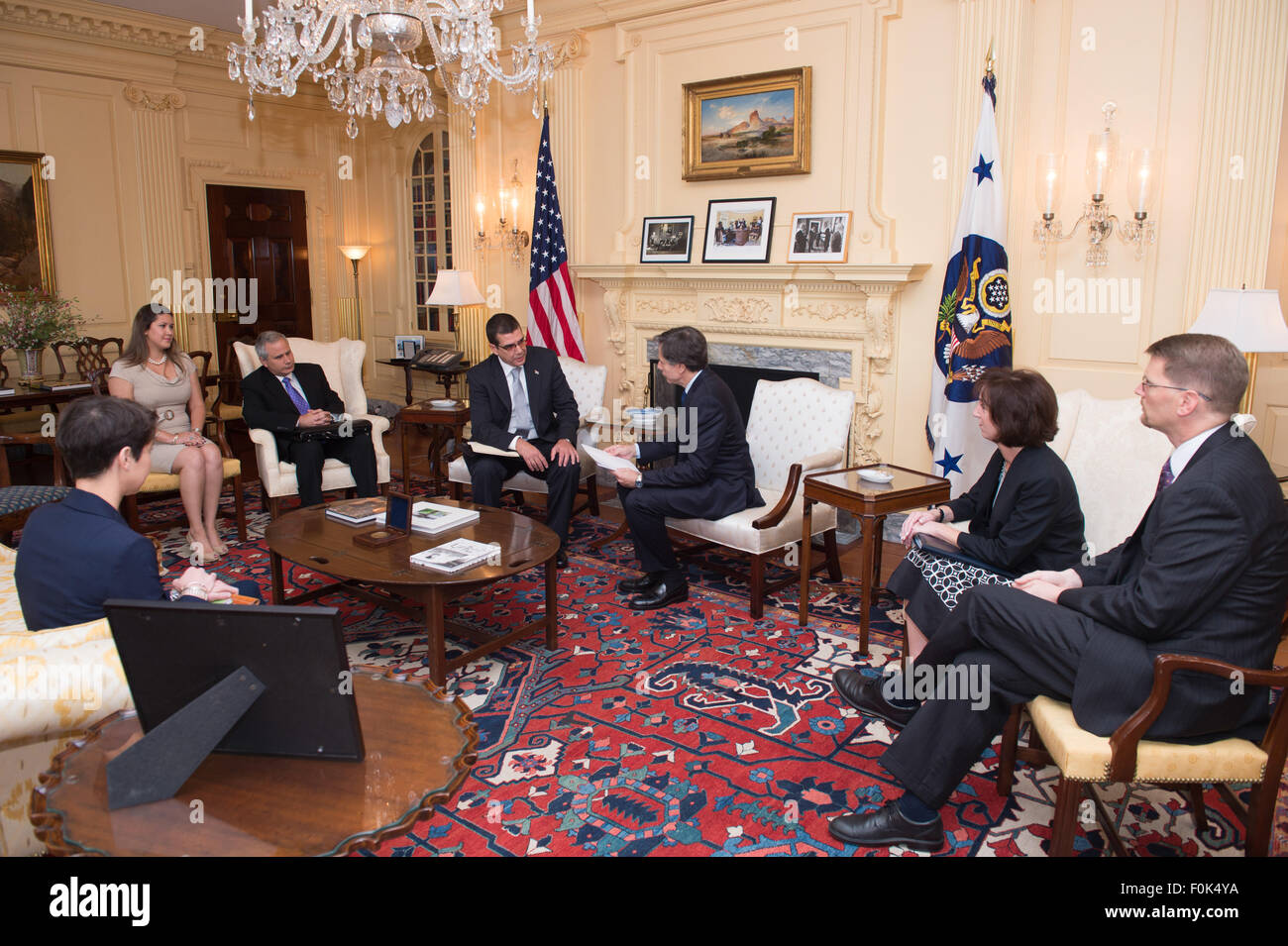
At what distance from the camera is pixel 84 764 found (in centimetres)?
174

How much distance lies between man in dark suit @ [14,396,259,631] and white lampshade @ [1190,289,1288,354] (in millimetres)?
3895

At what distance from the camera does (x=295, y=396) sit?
17.6 ft

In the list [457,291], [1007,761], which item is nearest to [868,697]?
[1007,761]

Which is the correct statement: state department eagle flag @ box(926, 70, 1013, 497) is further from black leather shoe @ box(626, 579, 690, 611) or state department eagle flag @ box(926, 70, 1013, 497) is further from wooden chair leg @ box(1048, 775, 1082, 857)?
wooden chair leg @ box(1048, 775, 1082, 857)

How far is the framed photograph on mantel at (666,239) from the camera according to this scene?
6.16 metres

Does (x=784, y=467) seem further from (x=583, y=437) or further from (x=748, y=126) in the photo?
(x=748, y=126)

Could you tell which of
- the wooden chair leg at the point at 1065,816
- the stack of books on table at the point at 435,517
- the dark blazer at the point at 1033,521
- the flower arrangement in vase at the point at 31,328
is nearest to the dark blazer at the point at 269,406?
the stack of books on table at the point at 435,517

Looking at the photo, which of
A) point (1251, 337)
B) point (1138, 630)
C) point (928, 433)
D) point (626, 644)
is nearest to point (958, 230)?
point (928, 433)

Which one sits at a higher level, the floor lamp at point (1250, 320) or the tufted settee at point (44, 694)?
the floor lamp at point (1250, 320)

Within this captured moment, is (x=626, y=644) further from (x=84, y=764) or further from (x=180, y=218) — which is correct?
(x=180, y=218)

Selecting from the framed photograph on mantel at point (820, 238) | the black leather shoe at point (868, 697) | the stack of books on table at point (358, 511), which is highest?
the framed photograph on mantel at point (820, 238)

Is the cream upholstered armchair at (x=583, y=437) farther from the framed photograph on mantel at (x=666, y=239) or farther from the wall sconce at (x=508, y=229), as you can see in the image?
the wall sconce at (x=508, y=229)
